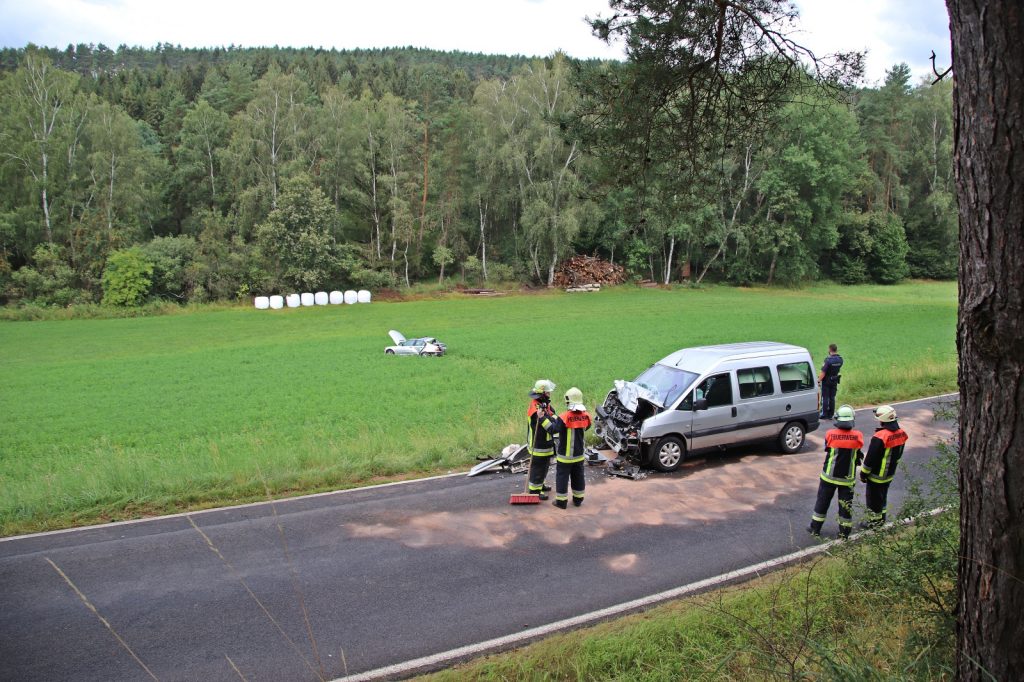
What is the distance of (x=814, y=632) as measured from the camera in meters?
4.73

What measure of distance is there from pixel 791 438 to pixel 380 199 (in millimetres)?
52608

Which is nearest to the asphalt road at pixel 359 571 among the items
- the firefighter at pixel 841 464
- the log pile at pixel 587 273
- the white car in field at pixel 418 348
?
the firefighter at pixel 841 464

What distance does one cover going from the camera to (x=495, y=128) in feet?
187

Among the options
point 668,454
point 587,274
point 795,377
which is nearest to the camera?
point 668,454

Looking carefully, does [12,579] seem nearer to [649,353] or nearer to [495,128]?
[649,353]

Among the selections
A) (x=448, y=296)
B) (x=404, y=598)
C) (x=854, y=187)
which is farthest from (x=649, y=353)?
(x=854, y=187)

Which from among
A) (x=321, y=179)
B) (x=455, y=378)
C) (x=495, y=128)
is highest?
(x=495, y=128)

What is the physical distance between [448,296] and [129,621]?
50917mm

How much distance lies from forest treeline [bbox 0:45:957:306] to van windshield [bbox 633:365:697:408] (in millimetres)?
34159

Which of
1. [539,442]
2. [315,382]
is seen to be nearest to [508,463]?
[539,442]

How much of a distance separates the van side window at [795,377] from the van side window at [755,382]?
0.28 metres

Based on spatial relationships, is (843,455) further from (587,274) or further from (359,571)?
(587,274)

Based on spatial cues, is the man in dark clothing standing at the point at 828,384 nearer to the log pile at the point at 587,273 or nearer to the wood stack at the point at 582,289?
the wood stack at the point at 582,289

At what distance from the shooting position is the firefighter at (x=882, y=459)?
8227 mm
